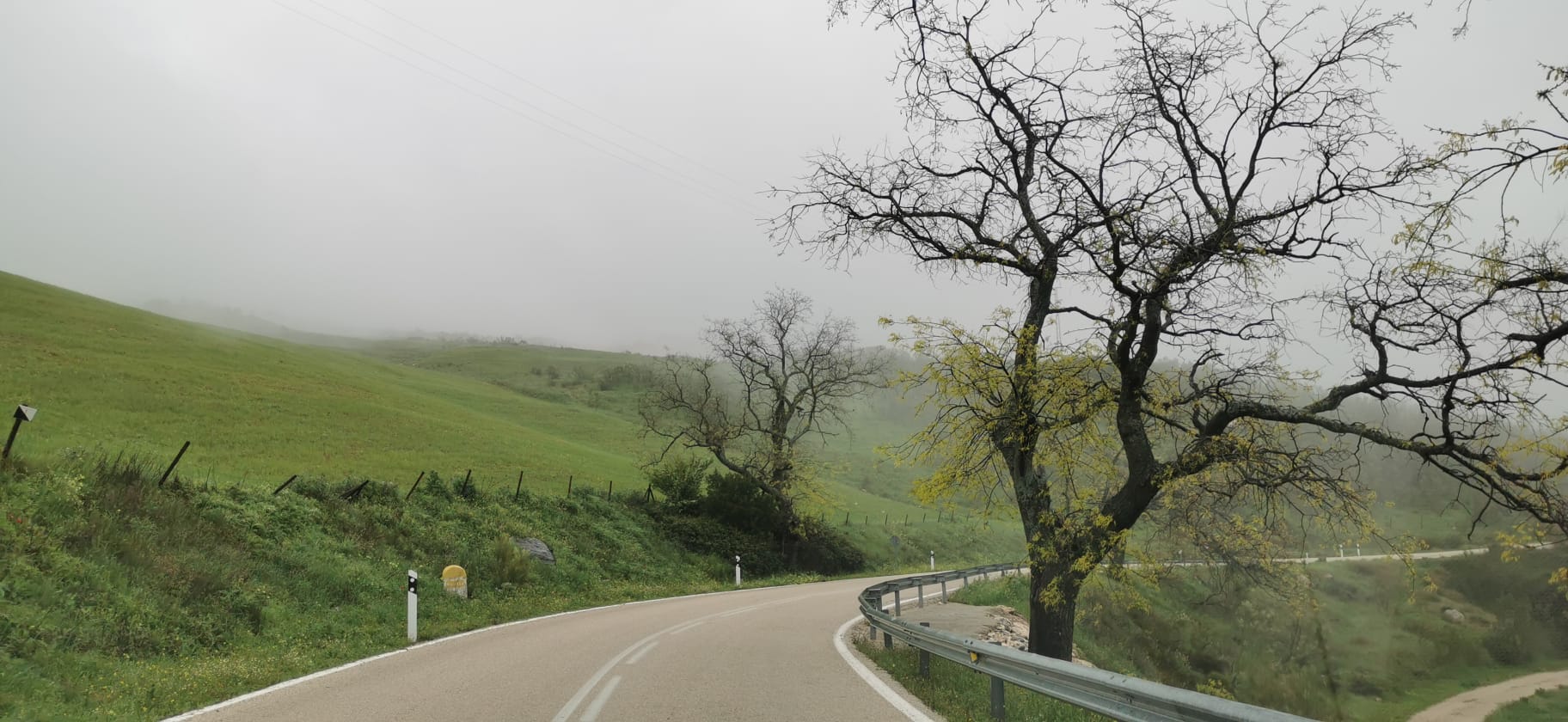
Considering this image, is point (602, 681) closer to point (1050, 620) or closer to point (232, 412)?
point (1050, 620)

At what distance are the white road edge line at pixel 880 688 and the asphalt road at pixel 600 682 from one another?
0.13 ft

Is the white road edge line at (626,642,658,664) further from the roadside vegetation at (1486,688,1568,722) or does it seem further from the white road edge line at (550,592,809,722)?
the roadside vegetation at (1486,688,1568,722)

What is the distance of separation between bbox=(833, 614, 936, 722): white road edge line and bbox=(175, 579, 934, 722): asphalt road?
40 millimetres

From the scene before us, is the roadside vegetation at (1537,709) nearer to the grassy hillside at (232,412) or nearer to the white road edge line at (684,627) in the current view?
the white road edge line at (684,627)

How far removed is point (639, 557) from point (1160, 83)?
20.6 metres

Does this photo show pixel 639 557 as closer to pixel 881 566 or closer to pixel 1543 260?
pixel 881 566

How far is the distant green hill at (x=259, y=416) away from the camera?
2303cm

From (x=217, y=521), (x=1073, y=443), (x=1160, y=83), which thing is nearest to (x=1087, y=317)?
(x=1073, y=443)

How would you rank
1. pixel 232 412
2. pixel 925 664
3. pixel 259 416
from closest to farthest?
pixel 925 664 → pixel 232 412 → pixel 259 416

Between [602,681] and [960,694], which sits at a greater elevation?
[960,694]

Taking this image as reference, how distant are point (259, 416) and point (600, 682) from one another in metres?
30.5

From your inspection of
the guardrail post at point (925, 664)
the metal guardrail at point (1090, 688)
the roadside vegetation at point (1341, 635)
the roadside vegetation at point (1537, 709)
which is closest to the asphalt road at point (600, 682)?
the guardrail post at point (925, 664)

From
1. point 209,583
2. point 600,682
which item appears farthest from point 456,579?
point 600,682

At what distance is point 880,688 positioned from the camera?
25.0 feet
